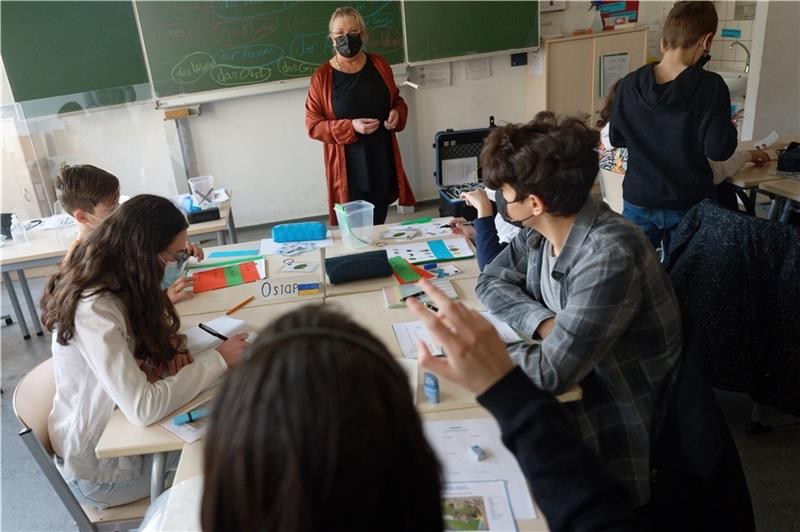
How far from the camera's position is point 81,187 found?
2406 mm

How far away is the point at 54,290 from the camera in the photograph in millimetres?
1549

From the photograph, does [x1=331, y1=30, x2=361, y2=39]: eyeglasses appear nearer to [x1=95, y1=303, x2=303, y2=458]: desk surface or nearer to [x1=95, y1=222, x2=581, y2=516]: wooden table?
[x1=95, y1=222, x2=581, y2=516]: wooden table

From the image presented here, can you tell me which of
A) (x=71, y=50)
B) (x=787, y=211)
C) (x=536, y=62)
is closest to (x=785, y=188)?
(x=787, y=211)

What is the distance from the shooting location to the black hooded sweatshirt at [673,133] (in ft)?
8.30

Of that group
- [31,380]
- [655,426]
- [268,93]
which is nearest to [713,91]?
[655,426]

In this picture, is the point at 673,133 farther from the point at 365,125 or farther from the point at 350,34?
the point at 350,34

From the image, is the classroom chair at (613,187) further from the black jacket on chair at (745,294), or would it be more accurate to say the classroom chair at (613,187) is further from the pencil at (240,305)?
the pencil at (240,305)

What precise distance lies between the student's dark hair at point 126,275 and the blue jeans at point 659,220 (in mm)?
2098

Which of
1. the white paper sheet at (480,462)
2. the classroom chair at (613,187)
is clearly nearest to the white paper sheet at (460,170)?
the classroom chair at (613,187)

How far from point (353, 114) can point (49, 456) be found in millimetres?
2448

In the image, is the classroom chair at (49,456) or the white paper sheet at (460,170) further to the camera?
the white paper sheet at (460,170)

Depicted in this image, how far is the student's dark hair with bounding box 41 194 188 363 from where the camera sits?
59.2 inches

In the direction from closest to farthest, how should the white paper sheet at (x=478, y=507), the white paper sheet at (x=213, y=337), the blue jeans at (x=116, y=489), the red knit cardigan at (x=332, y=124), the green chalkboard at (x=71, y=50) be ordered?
the white paper sheet at (x=478, y=507)
the blue jeans at (x=116, y=489)
the white paper sheet at (x=213, y=337)
the red knit cardigan at (x=332, y=124)
the green chalkboard at (x=71, y=50)

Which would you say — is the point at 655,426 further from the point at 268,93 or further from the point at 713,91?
the point at 268,93
